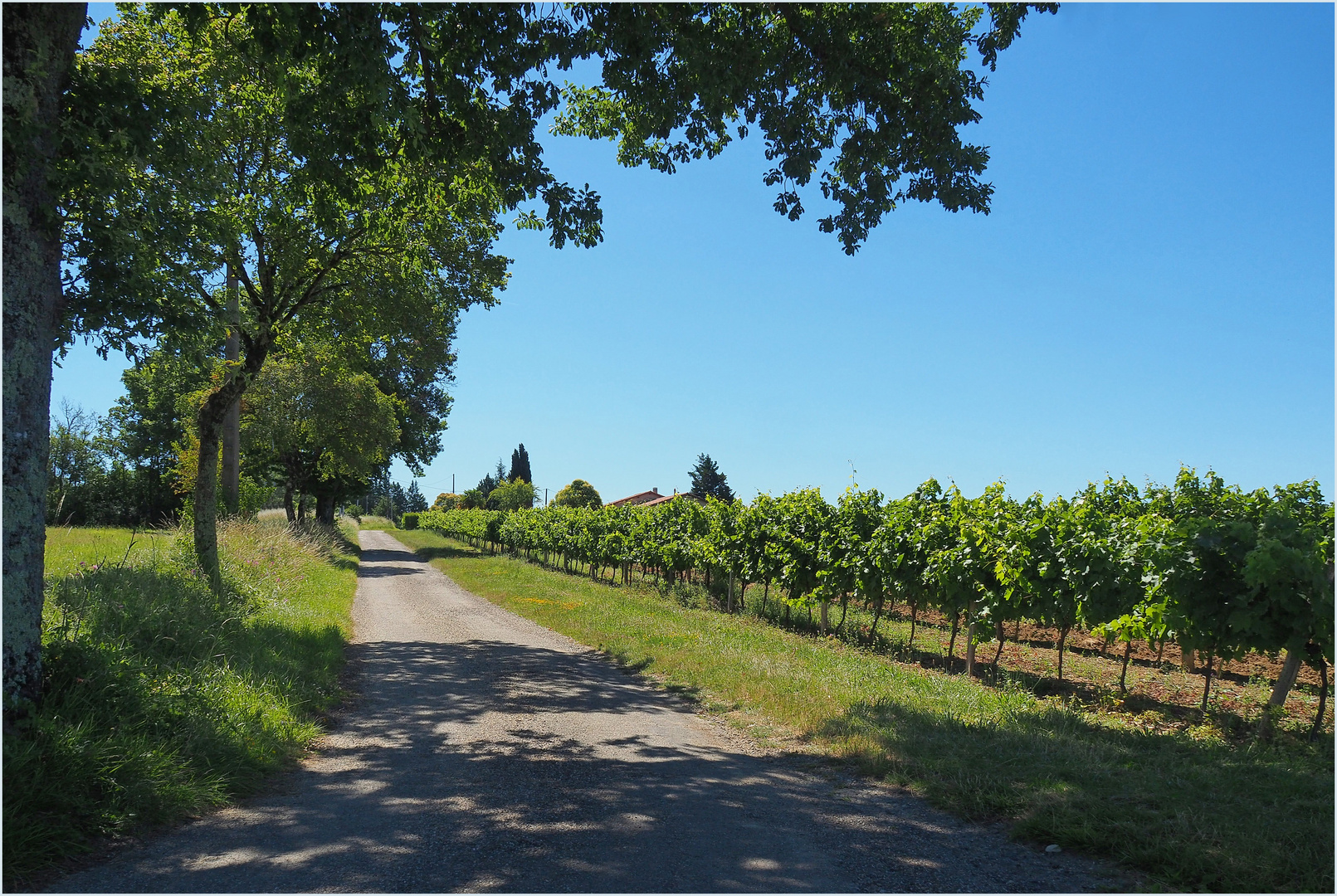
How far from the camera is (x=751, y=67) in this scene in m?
7.04

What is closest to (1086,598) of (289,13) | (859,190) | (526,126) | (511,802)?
(859,190)

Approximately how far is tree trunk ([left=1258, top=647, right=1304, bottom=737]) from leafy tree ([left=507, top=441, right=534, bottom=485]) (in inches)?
4438

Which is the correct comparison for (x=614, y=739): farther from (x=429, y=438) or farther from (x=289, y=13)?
(x=429, y=438)

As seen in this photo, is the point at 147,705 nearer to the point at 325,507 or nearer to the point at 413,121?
the point at 413,121

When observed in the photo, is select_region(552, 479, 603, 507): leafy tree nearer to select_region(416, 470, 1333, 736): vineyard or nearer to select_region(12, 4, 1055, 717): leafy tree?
select_region(416, 470, 1333, 736): vineyard

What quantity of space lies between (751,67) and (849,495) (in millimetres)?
9866

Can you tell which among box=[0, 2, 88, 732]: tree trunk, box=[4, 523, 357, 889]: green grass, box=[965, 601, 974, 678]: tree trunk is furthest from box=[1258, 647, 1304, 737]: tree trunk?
box=[0, 2, 88, 732]: tree trunk

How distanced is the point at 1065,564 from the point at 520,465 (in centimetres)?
11149

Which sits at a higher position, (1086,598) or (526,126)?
(526,126)

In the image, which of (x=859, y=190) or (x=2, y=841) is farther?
(x=859, y=190)

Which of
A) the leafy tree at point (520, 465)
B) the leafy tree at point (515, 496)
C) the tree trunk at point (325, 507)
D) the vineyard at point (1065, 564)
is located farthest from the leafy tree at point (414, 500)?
the vineyard at point (1065, 564)

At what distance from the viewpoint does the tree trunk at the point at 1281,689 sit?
6.87 m

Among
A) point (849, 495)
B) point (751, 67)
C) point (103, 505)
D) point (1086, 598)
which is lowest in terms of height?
point (103, 505)

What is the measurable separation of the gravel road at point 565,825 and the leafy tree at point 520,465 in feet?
365
